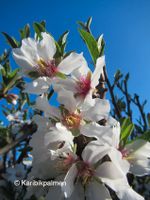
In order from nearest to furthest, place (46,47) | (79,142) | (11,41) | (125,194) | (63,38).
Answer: (125,194)
(79,142)
(46,47)
(63,38)
(11,41)

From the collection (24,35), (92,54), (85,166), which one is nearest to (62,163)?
(85,166)

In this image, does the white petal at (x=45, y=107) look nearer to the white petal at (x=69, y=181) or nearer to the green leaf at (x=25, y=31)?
the white petal at (x=69, y=181)

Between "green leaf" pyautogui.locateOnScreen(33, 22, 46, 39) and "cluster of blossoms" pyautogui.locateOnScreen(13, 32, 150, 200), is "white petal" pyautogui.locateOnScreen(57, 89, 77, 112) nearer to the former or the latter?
"cluster of blossoms" pyautogui.locateOnScreen(13, 32, 150, 200)

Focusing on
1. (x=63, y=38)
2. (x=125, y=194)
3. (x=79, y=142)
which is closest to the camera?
(x=125, y=194)

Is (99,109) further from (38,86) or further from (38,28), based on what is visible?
(38,28)

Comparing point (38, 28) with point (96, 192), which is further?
point (38, 28)

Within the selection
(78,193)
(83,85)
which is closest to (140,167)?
(78,193)

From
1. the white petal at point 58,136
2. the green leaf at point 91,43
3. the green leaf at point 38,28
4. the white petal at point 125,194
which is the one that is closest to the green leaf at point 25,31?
the green leaf at point 38,28

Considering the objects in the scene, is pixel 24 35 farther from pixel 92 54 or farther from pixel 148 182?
pixel 148 182
